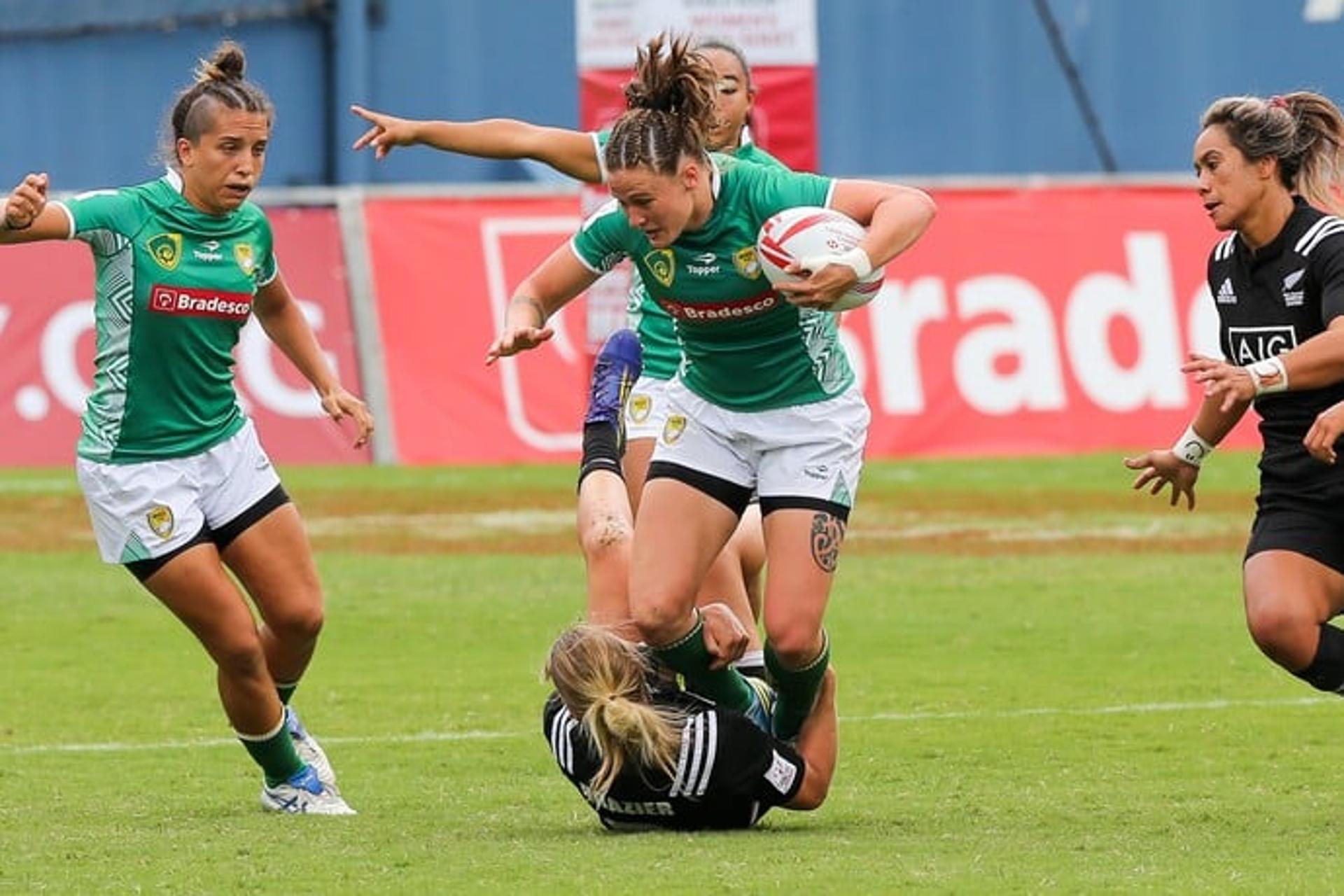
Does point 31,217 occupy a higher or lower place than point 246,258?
higher

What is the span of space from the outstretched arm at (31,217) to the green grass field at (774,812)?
184 centimetres

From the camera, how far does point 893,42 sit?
1310 inches

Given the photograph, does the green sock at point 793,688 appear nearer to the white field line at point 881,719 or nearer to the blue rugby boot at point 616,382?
the blue rugby boot at point 616,382

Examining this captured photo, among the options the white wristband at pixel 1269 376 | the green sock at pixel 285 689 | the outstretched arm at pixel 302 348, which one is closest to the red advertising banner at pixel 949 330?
the outstretched arm at pixel 302 348

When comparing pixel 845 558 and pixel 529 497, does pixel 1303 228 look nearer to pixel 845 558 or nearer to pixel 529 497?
pixel 845 558

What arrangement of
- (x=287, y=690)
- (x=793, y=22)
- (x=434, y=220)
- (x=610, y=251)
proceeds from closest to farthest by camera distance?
(x=610, y=251) → (x=287, y=690) → (x=793, y=22) → (x=434, y=220)

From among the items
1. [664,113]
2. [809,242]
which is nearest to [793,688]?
[809,242]

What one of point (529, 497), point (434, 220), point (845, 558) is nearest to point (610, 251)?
point (845, 558)

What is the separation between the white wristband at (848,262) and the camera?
7.95 meters

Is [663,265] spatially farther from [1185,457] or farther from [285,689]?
[285,689]

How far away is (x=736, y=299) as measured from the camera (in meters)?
8.40

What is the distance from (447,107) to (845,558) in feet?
53.4

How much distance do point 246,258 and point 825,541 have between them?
7.11ft

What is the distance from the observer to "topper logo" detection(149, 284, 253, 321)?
8.88 meters
